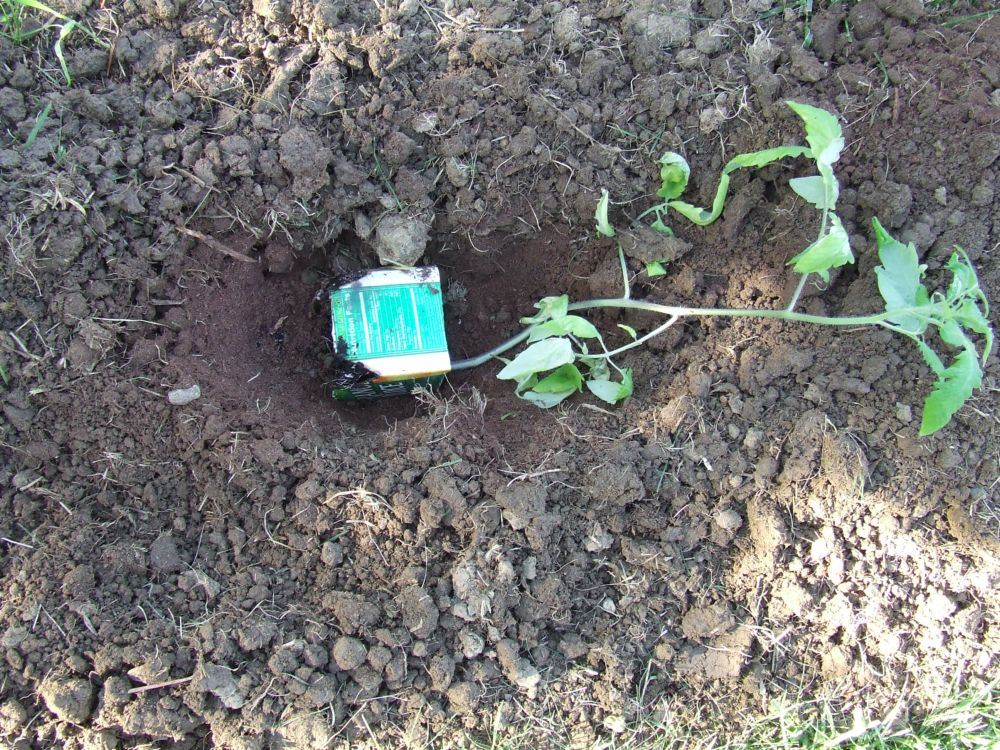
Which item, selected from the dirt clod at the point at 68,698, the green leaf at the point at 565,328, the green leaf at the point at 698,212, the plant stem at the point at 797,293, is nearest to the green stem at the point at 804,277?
the plant stem at the point at 797,293

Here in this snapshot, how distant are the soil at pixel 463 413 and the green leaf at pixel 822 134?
0.83 feet

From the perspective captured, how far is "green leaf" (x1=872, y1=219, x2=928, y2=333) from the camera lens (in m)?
1.60

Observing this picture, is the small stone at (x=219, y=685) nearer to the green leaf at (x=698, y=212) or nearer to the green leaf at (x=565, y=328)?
the green leaf at (x=565, y=328)

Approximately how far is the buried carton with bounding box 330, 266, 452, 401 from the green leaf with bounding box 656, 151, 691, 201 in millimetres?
677

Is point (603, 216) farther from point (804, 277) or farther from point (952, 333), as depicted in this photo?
point (952, 333)

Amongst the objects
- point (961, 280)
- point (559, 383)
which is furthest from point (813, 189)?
point (559, 383)

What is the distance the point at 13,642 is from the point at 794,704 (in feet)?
5.49

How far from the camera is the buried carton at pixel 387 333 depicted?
6.31ft

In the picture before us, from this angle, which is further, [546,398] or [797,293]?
[546,398]

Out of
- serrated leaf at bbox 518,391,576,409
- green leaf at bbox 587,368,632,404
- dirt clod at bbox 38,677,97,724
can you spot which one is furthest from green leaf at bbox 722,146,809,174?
dirt clod at bbox 38,677,97,724

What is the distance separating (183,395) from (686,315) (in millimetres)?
1285

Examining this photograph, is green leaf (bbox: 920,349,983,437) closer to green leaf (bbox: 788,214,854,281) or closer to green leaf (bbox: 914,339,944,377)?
green leaf (bbox: 914,339,944,377)

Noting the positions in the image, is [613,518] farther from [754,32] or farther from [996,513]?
[754,32]

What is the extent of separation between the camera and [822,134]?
1.58 meters
